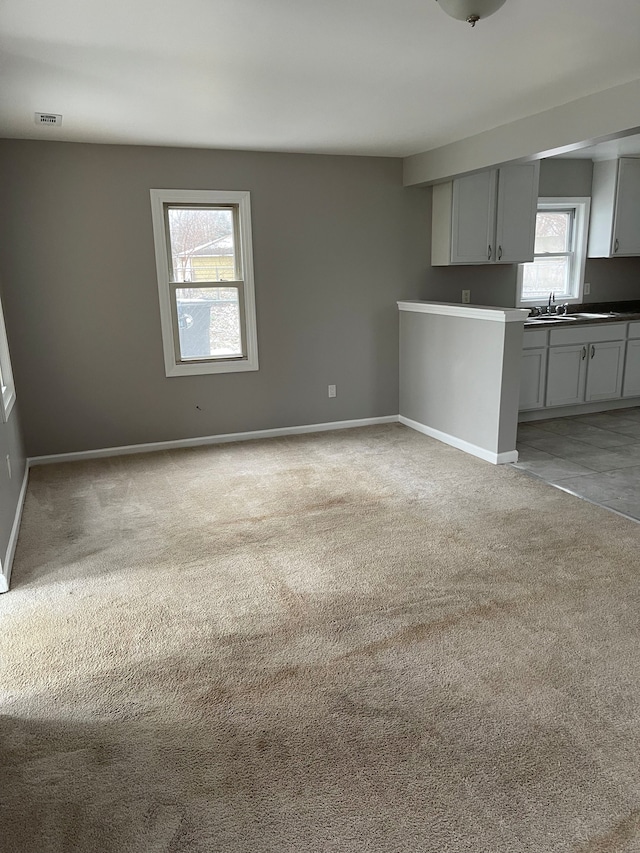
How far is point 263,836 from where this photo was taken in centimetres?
164

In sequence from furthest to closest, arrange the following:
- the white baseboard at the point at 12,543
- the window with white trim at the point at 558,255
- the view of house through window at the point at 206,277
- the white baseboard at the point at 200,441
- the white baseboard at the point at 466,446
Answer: the window with white trim at the point at 558,255 → the view of house through window at the point at 206,277 → the white baseboard at the point at 200,441 → the white baseboard at the point at 466,446 → the white baseboard at the point at 12,543

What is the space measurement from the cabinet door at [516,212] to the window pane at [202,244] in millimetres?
2366

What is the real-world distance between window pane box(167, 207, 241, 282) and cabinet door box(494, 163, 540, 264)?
2366mm

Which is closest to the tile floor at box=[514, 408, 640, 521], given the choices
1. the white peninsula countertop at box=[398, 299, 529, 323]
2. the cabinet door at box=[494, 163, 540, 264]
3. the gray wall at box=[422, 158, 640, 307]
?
the white peninsula countertop at box=[398, 299, 529, 323]

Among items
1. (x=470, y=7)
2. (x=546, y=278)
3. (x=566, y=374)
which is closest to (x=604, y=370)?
(x=566, y=374)

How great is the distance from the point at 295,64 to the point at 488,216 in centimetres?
301

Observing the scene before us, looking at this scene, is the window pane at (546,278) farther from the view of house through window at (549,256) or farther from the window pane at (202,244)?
the window pane at (202,244)

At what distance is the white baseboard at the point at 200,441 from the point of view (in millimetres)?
4973

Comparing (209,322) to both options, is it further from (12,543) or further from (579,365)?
(579,365)

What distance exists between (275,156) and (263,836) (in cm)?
483

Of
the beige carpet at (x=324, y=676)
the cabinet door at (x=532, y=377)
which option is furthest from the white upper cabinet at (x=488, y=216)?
the beige carpet at (x=324, y=676)

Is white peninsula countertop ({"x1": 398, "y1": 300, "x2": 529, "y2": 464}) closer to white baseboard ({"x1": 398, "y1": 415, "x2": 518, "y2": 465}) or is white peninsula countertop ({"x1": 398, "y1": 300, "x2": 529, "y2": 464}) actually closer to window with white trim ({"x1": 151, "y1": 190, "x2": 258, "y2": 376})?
white baseboard ({"x1": 398, "y1": 415, "x2": 518, "y2": 465})

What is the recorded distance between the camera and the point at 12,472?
12.4 feet

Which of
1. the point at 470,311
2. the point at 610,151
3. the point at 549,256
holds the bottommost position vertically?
the point at 470,311
